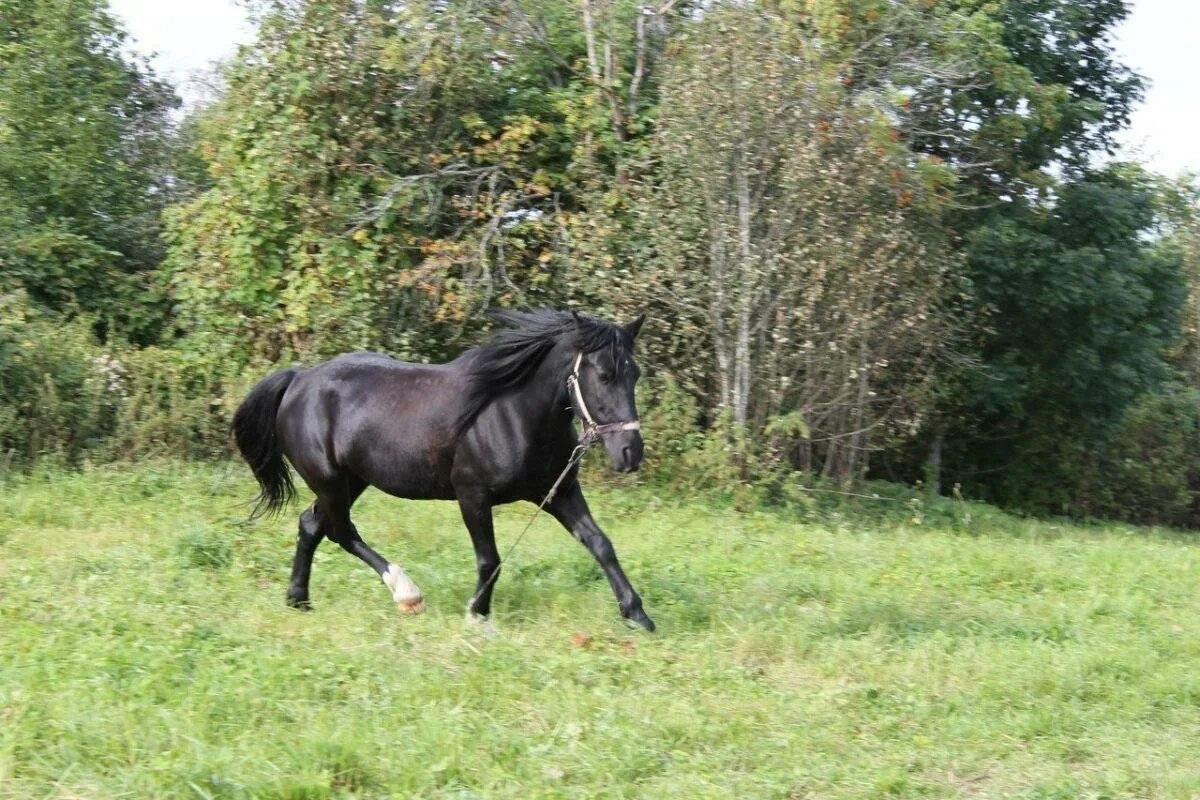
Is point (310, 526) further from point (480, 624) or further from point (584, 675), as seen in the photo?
point (584, 675)

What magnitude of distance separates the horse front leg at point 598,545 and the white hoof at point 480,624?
27.3 inches

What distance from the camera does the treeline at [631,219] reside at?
1335 cm

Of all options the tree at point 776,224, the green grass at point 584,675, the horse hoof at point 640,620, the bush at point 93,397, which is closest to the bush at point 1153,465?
the tree at point 776,224

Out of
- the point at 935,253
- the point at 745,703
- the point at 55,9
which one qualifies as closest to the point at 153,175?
the point at 55,9

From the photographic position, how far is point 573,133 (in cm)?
1527

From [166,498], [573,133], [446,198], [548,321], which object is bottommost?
[166,498]

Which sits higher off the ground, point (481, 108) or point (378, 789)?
point (481, 108)

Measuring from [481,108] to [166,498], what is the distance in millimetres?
6593

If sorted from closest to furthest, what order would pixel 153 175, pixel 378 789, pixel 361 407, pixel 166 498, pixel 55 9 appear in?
pixel 378 789 → pixel 361 407 → pixel 166 498 → pixel 55 9 → pixel 153 175

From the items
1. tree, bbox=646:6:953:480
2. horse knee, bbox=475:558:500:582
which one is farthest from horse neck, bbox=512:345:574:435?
tree, bbox=646:6:953:480

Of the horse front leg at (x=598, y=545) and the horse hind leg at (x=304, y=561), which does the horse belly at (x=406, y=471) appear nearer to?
the horse hind leg at (x=304, y=561)

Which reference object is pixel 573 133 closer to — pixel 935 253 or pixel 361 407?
pixel 935 253

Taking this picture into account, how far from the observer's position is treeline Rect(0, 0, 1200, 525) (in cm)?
1335

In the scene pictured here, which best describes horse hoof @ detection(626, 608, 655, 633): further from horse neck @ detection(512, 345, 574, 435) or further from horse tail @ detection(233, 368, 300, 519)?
horse tail @ detection(233, 368, 300, 519)
